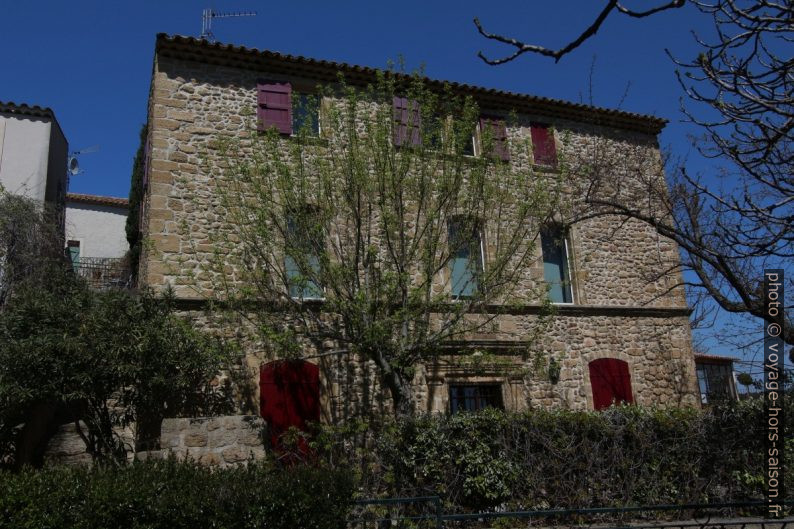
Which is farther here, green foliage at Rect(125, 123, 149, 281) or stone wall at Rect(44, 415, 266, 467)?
green foliage at Rect(125, 123, 149, 281)

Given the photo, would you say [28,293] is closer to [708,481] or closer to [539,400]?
[539,400]

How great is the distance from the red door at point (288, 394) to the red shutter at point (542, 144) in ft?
23.4

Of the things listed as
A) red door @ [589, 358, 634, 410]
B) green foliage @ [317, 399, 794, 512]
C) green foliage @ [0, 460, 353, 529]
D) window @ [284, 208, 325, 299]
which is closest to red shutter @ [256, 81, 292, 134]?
window @ [284, 208, 325, 299]

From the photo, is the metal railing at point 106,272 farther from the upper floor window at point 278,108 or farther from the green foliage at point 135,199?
the upper floor window at point 278,108

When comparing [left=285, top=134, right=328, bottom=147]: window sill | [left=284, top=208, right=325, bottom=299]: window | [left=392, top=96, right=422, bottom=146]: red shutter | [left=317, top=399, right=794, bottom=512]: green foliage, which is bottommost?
[left=317, top=399, right=794, bottom=512]: green foliage

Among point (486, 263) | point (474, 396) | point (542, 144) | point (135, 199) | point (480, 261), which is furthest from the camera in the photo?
point (135, 199)

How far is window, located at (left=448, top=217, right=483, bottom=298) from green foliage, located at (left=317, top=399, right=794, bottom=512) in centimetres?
244

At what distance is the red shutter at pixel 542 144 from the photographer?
1351 centimetres

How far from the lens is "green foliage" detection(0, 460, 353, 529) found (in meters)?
4.67

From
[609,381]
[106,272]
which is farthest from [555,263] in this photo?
[106,272]

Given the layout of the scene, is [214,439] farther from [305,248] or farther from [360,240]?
[360,240]

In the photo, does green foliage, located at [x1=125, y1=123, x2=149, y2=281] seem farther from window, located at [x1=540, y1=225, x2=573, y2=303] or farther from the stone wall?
window, located at [x1=540, y1=225, x2=573, y2=303]

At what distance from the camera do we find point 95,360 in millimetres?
7785

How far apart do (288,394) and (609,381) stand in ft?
22.7
